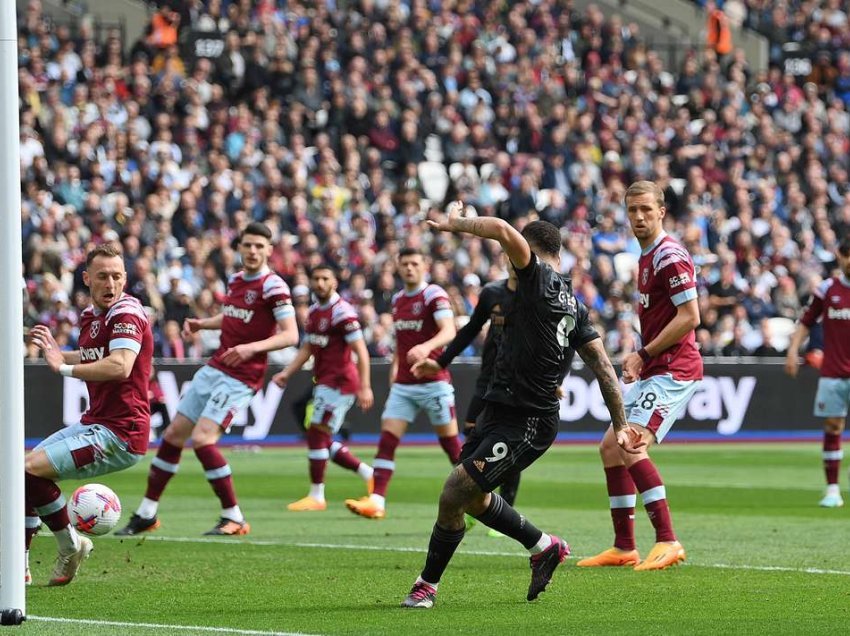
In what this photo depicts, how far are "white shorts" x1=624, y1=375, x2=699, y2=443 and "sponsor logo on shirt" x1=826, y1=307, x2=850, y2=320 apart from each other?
19.0ft

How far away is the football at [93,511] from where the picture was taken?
32.2 feet

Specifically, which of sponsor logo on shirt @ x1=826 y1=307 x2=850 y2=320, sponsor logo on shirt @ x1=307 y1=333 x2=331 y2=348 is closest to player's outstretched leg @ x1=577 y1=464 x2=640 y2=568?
sponsor logo on shirt @ x1=307 y1=333 x2=331 y2=348

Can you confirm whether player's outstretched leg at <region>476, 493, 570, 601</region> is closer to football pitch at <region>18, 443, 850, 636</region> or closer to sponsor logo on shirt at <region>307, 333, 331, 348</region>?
football pitch at <region>18, 443, 850, 636</region>

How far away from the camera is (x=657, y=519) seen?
10883 millimetres

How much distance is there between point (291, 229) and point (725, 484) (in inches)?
408

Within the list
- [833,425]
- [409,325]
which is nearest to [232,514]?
[409,325]

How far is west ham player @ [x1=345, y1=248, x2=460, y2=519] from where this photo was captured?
15.1m

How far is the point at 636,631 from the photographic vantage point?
800cm

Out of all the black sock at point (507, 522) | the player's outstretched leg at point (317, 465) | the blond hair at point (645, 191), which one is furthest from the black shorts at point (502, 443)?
the player's outstretched leg at point (317, 465)

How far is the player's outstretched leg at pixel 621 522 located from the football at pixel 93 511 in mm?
3255

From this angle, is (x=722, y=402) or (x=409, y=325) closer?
(x=409, y=325)

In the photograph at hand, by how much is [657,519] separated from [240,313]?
446 cm

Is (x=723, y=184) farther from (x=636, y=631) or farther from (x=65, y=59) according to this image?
(x=636, y=631)

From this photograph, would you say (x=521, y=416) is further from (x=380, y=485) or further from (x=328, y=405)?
(x=328, y=405)
